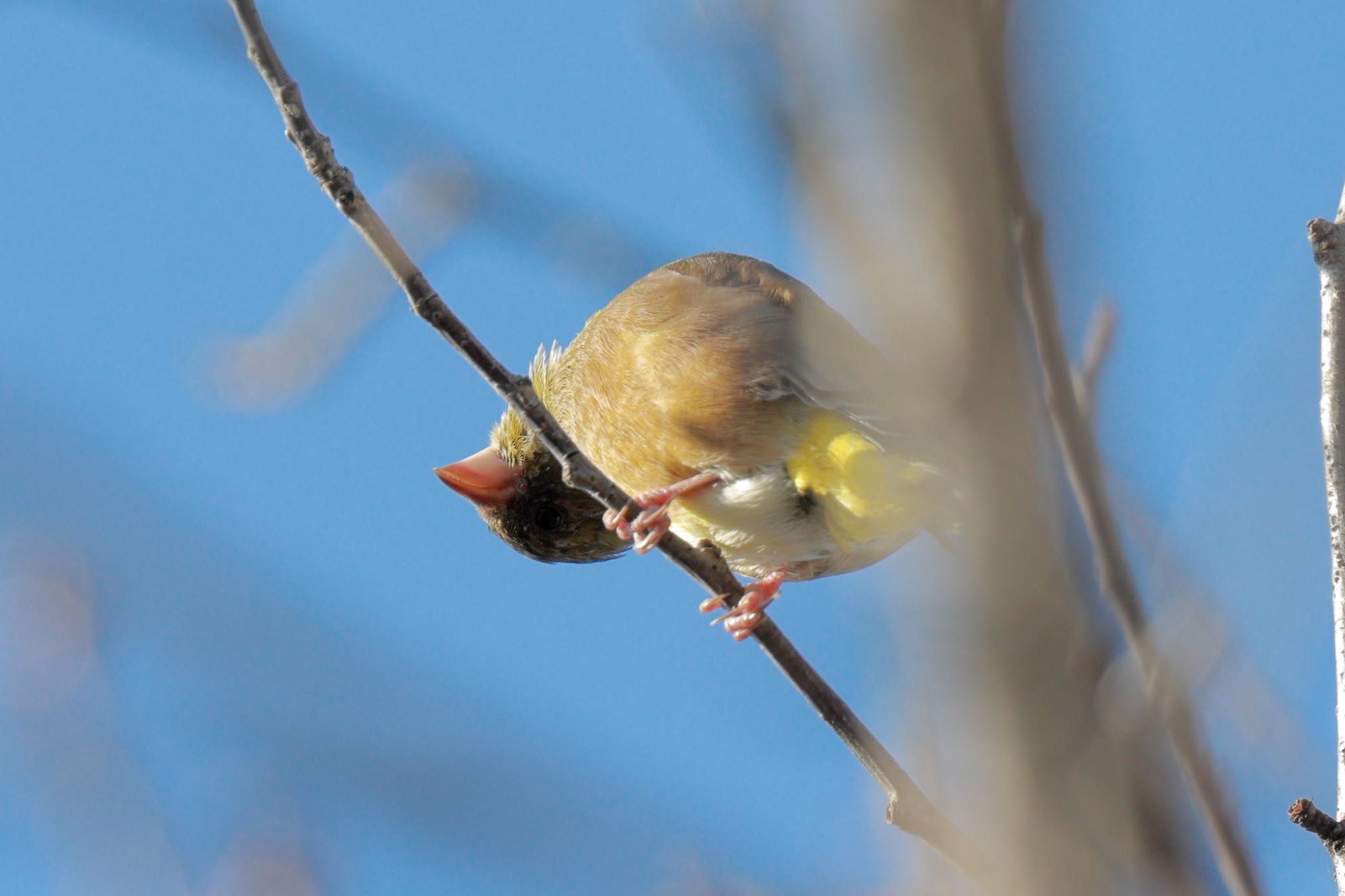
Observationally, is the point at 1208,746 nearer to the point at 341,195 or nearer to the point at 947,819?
the point at 947,819

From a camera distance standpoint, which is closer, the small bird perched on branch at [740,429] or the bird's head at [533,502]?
the small bird perched on branch at [740,429]

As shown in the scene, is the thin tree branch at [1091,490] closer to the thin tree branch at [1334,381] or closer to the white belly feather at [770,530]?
the thin tree branch at [1334,381]

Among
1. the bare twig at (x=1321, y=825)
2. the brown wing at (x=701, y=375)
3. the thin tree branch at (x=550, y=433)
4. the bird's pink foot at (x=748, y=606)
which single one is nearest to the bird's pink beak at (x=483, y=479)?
the brown wing at (x=701, y=375)

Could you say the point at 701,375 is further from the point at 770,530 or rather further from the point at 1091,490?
the point at 1091,490

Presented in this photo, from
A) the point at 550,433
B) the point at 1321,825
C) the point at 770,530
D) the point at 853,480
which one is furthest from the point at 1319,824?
the point at 770,530

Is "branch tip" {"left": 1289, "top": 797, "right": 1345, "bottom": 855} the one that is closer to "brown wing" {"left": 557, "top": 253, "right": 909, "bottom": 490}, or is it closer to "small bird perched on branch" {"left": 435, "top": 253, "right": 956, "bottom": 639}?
"small bird perched on branch" {"left": 435, "top": 253, "right": 956, "bottom": 639}

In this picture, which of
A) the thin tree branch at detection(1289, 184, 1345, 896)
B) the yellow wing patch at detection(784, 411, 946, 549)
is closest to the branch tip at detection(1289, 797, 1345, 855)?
the thin tree branch at detection(1289, 184, 1345, 896)

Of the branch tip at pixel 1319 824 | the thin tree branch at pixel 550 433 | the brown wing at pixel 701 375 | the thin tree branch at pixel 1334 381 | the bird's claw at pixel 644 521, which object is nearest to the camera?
the branch tip at pixel 1319 824
